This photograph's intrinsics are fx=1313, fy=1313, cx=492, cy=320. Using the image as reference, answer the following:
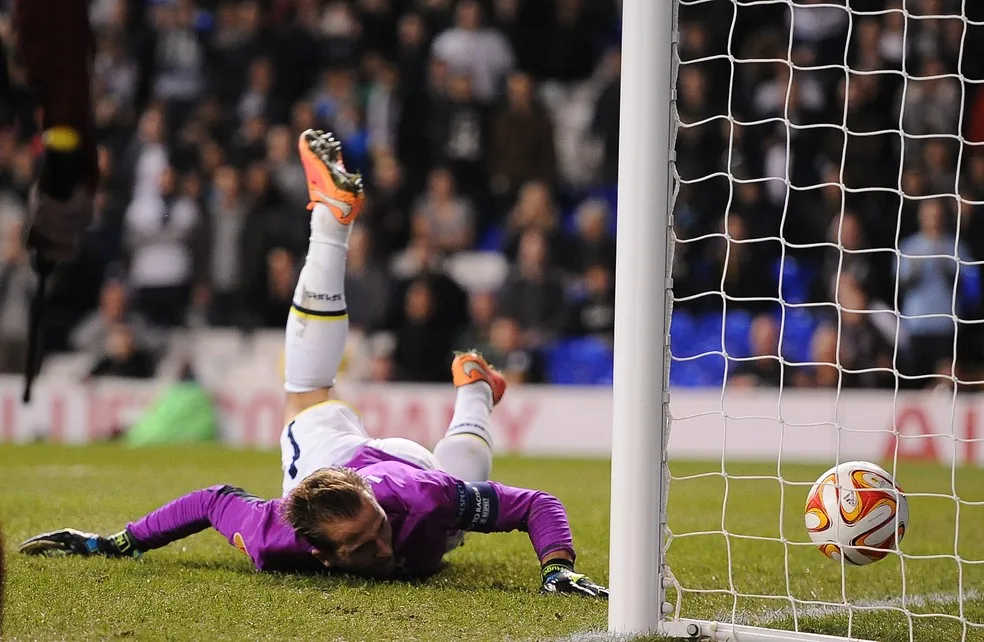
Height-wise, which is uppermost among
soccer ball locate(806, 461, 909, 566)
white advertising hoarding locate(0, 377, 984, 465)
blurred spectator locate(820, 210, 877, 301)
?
blurred spectator locate(820, 210, 877, 301)

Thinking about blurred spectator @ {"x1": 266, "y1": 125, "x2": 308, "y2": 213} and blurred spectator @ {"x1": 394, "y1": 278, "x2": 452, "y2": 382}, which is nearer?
blurred spectator @ {"x1": 394, "y1": 278, "x2": 452, "y2": 382}

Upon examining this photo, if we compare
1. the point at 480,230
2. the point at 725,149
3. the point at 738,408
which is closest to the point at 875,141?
the point at 725,149

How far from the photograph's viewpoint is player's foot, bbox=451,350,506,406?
17.0ft

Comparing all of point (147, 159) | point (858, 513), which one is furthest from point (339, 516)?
point (147, 159)

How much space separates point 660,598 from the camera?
3.58 m

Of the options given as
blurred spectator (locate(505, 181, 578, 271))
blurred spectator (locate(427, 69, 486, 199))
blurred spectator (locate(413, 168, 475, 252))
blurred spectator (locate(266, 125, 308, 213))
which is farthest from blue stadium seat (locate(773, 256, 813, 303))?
blurred spectator (locate(266, 125, 308, 213))

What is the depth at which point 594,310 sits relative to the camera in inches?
437

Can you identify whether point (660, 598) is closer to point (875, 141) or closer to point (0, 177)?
point (875, 141)

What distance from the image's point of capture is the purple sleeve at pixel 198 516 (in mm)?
4434

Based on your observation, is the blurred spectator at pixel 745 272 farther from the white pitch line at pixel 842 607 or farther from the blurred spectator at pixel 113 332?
the white pitch line at pixel 842 607

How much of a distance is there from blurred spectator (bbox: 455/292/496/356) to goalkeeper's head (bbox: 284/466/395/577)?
6732mm

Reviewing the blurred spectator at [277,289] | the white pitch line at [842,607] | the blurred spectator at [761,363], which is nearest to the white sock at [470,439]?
the white pitch line at [842,607]

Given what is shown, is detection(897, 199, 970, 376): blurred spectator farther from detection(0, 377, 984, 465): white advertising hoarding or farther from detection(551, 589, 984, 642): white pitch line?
detection(551, 589, 984, 642): white pitch line

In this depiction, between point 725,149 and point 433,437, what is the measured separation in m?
3.64
